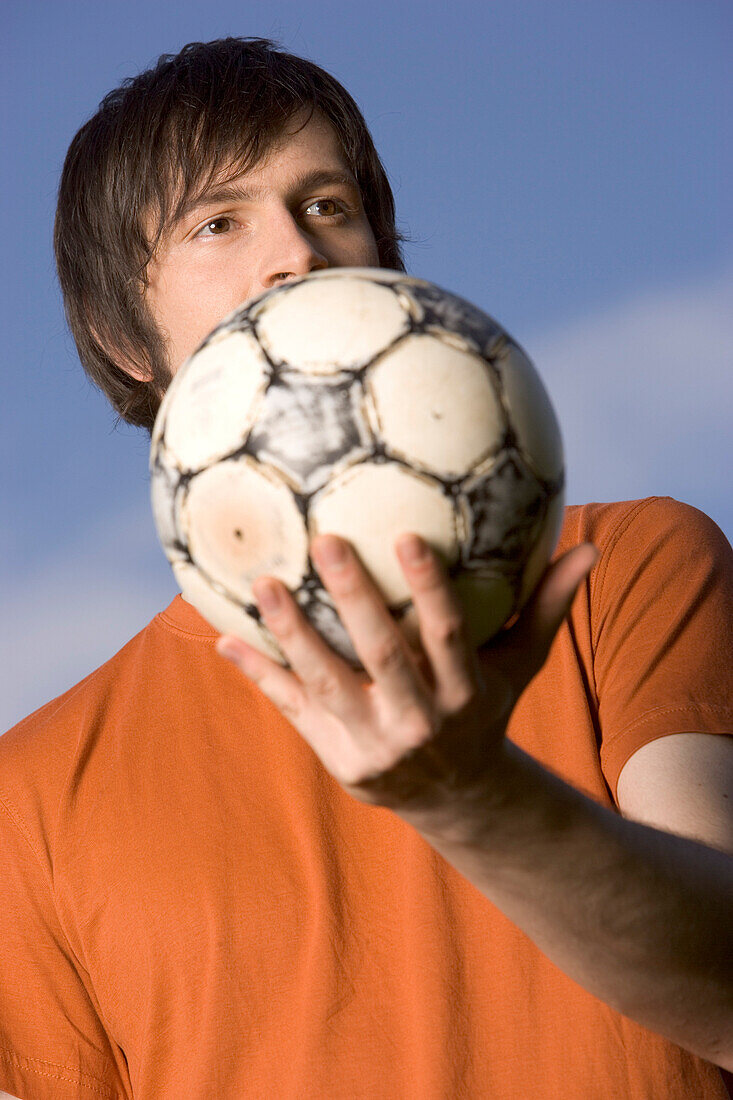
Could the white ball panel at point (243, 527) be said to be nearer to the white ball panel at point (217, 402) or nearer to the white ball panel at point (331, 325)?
the white ball panel at point (217, 402)

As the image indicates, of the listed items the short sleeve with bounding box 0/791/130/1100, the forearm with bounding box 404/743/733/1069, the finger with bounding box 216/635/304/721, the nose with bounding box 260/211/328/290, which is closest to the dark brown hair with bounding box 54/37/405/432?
the nose with bounding box 260/211/328/290

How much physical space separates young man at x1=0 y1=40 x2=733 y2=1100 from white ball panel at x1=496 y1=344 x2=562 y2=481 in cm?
16

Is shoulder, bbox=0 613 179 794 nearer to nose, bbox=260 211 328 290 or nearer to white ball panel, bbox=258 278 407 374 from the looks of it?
nose, bbox=260 211 328 290

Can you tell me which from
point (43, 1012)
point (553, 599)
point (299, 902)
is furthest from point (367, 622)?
point (43, 1012)

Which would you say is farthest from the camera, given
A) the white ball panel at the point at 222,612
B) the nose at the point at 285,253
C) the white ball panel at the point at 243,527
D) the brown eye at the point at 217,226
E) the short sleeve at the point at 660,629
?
the brown eye at the point at 217,226

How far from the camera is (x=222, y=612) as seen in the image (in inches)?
64.6

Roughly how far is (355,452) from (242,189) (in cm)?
148

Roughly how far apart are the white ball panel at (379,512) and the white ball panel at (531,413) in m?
0.22

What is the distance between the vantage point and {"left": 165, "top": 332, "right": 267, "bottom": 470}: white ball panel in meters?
1.54

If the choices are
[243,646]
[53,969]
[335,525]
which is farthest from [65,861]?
[335,525]

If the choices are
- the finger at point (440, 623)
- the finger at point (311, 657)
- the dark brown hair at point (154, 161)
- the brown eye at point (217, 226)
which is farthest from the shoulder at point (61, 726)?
the finger at point (440, 623)

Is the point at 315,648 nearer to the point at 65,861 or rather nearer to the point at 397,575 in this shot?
the point at 397,575

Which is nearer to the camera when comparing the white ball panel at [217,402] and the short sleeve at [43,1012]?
the white ball panel at [217,402]

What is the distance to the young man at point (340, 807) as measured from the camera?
1.57 m
